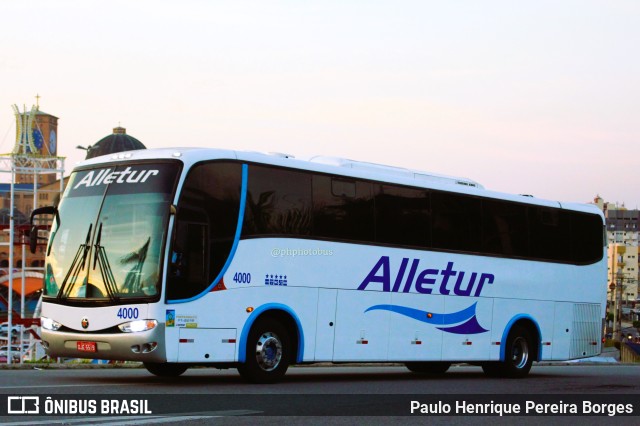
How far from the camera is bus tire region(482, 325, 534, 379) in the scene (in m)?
21.9

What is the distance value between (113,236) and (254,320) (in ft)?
7.87

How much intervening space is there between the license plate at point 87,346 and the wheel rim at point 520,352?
9.71 metres

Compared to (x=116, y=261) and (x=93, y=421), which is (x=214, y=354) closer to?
(x=116, y=261)

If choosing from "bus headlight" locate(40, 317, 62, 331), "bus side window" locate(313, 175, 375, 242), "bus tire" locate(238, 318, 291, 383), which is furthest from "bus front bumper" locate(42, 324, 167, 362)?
"bus side window" locate(313, 175, 375, 242)

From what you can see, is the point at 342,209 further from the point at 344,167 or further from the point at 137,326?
the point at 137,326

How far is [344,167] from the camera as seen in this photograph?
733 inches

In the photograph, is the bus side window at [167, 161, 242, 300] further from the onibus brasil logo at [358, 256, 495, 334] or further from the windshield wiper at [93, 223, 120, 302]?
the onibus brasil logo at [358, 256, 495, 334]

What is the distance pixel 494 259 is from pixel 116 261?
28.5 ft

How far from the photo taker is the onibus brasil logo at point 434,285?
741 inches

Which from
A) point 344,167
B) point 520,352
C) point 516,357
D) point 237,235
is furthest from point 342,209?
point 520,352

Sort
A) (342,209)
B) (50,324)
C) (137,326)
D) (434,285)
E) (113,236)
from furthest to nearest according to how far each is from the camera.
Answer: (434,285), (342,209), (50,324), (113,236), (137,326)

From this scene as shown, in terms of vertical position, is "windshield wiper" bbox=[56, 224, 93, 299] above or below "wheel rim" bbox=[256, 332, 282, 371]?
above

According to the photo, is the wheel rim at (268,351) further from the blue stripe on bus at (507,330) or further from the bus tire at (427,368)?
the bus tire at (427,368)

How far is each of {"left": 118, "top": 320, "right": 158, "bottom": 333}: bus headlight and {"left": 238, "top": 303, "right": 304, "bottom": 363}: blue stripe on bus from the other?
1603mm
